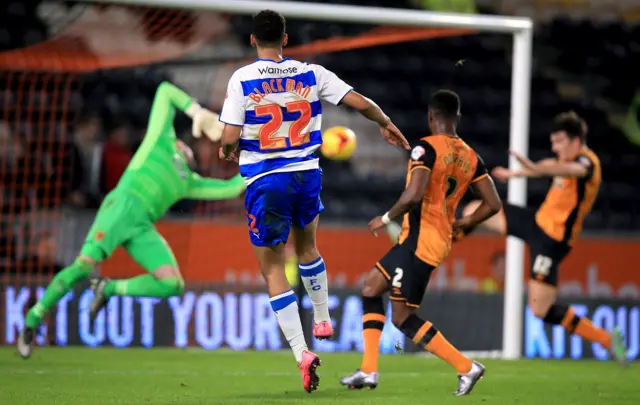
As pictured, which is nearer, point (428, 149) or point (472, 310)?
point (428, 149)

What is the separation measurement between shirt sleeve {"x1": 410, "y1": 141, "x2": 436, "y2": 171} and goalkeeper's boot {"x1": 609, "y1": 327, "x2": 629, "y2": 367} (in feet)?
10.4

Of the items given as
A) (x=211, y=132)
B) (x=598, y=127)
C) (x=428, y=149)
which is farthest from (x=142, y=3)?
(x=598, y=127)

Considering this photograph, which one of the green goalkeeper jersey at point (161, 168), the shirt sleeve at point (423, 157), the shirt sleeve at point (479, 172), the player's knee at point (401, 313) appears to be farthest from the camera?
the green goalkeeper jersey at point (161, 168)

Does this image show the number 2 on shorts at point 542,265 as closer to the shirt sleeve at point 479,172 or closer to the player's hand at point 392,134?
the shirt sleeve at point 479,172

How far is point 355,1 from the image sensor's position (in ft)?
47.5

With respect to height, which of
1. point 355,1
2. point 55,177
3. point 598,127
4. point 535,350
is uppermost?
point 355,1

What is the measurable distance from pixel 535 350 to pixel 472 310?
0.67 m

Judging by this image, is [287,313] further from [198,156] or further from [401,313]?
[198,156]

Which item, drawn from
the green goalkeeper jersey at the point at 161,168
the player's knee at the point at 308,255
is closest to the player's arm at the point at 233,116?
the player's knee at the point at 308,255

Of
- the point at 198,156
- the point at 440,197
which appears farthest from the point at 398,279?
the point at 198,156

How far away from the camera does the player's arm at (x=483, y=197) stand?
269 inches

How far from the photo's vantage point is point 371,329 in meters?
6.87

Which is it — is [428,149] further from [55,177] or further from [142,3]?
[55,177]

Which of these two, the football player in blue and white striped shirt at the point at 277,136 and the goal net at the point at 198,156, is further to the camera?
the goal net at the point at 198,156
